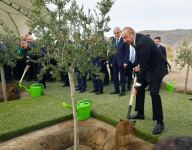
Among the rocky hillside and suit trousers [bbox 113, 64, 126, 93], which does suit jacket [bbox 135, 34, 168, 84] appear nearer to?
suit trousers [bbox 113, 64, 126, 93]

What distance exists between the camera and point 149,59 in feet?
21.7

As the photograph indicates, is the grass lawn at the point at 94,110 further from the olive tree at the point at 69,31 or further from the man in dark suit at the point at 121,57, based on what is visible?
the olive tree at the point at 69,31

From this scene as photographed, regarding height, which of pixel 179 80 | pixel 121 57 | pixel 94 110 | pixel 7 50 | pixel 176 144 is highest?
pixel 7 50

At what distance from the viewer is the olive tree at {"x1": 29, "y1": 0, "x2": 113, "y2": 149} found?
17.8 feet

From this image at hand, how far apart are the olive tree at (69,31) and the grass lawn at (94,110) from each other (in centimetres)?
239

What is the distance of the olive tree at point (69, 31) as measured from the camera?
17.8 ft

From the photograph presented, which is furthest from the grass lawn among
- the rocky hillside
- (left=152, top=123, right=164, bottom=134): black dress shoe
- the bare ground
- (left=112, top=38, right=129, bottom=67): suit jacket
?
the rocky hillside

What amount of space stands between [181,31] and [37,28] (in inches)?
2174

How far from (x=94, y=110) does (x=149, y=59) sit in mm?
2617

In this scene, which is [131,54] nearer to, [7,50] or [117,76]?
[117,76]

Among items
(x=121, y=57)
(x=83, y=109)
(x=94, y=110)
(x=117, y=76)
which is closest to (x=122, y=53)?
(x=121, y=57)

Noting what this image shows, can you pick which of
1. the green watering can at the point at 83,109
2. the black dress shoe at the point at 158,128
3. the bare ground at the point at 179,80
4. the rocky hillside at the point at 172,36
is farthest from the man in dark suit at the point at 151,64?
the rocky hillside at the point at 172,36

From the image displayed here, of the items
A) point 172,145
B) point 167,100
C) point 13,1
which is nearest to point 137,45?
point 167,100

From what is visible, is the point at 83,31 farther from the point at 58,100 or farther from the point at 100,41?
the point at 58,100
